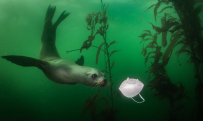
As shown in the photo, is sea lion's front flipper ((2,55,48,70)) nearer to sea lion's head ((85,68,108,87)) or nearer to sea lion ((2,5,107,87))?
sea lion ((2,5,107,87))

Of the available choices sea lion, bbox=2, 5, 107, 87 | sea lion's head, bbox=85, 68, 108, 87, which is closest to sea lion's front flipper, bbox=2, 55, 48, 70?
sea lion, bbox=2, 5, 107, 87

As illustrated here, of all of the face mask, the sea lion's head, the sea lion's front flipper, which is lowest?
the face mask

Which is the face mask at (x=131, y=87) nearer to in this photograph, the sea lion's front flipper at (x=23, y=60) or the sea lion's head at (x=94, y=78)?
the sea lion's head at (x=94, y=78)

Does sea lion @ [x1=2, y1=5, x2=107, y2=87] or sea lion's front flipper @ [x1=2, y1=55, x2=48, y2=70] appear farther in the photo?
sea lion's front flipper @ [x1=2, y1=55, x2=48, y2=70]

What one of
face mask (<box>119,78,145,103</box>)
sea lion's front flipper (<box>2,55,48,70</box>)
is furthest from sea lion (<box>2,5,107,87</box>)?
face mask (<box>119,78,145,103</box>)

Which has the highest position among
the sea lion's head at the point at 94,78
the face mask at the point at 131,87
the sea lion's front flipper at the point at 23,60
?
the sea lion's front flipper at the point at 23,60

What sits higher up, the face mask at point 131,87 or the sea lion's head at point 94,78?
the sea lion's head at point 94,78

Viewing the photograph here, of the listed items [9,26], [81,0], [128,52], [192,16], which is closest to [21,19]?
[9,26]

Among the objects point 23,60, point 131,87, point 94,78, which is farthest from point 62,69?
point 131,87

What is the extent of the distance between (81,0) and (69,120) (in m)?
9.49

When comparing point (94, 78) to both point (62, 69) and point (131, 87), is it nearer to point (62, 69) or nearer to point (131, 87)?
point (131, 87)

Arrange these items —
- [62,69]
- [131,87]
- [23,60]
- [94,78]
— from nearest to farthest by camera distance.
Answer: [94,78]
[131,87]
[23,60]
[62,69]

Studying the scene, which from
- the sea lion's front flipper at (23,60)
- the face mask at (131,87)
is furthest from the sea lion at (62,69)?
the face mask at (131,87)

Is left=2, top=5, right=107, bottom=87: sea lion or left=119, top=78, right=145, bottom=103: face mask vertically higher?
left=2, top=5, right=107, bottom=87: sea lion
